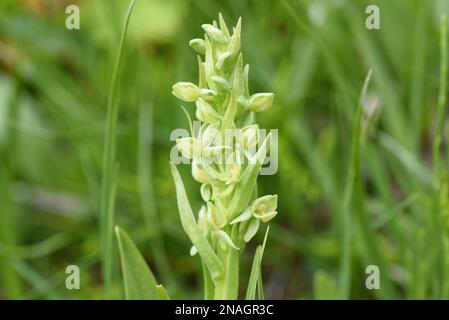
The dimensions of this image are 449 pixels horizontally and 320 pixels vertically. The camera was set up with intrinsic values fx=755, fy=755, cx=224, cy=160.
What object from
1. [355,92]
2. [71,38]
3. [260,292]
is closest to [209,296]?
[260,292]

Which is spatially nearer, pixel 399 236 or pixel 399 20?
pixel 399 236

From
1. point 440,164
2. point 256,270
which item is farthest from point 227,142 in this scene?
point 440,164

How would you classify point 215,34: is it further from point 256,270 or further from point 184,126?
point 184,126

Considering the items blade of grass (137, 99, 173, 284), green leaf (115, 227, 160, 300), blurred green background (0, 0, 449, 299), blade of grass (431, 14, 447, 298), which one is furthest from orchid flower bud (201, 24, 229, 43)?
blade of grass (137, 99, 173, 284)

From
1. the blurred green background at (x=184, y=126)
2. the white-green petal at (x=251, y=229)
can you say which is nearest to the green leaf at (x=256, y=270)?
the white-green petal at (x=251, y=229)

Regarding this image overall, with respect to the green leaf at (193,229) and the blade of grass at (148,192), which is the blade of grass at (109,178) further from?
the blade of grass at (148,192)

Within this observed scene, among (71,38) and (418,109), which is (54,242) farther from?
(418,109)

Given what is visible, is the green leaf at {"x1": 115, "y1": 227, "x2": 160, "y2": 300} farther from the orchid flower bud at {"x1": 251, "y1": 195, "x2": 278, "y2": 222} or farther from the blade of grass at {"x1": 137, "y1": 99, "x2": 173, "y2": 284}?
the blade of grass at {"x1": 137, "y1": 99, "x2": 173, "y2": 284}
